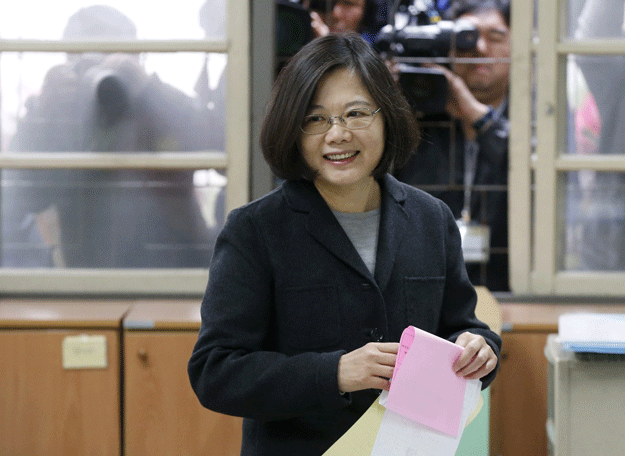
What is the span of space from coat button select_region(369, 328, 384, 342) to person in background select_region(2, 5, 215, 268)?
1.53 metres

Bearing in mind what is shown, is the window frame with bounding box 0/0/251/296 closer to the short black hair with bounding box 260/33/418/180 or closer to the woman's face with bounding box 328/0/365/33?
the woman's face with bounding box 328/0/365/33

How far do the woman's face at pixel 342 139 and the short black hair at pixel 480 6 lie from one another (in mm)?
1519

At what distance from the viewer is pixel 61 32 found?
244 cm

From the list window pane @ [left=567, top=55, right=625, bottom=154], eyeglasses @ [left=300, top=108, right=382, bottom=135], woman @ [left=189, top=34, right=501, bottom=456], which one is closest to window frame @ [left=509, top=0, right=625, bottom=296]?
window pane @ [left=567, top=55, right=625, bottom=154]

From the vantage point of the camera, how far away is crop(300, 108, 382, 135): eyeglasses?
107 cm

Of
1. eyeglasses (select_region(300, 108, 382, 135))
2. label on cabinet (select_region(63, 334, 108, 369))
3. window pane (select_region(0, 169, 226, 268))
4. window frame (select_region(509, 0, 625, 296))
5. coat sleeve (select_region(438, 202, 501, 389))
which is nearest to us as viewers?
eyeglasses (select_region(300, 108, 382, 135))

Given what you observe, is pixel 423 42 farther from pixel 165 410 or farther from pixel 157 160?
pixel 165 410

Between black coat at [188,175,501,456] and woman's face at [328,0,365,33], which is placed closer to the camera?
black coat at [188,175,501,456]

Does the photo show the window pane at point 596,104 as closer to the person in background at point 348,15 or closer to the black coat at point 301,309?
the person in background at point 348,15

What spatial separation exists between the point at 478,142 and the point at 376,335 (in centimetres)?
157

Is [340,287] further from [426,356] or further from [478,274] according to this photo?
[478,274]

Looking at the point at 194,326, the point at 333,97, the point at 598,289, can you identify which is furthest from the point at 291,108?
the point at 598,289

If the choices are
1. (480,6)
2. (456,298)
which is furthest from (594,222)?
(456,298)

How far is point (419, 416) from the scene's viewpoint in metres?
1.01
